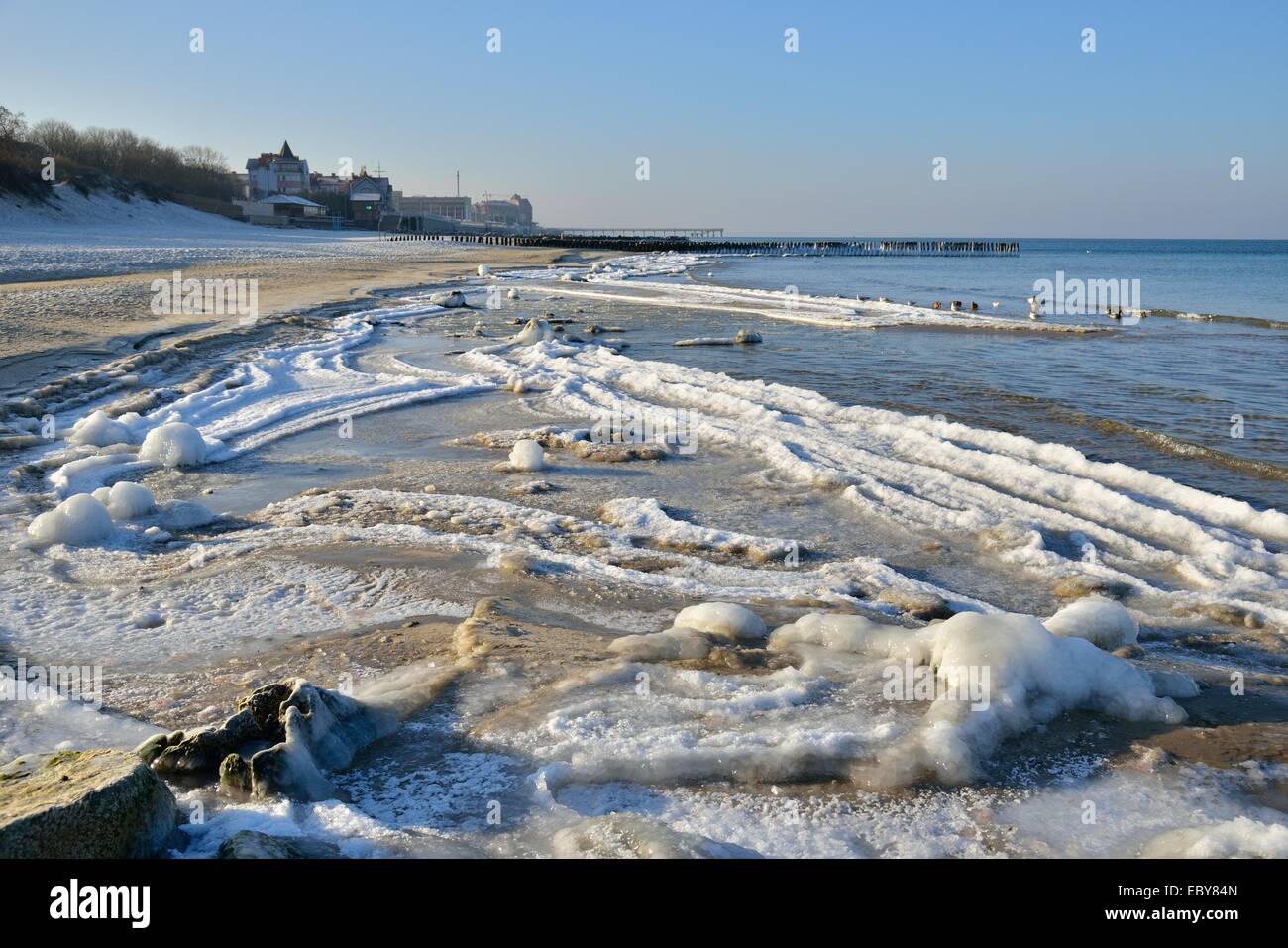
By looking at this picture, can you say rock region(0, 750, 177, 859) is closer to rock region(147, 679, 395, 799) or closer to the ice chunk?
rock region(147, 679, 395, 799)

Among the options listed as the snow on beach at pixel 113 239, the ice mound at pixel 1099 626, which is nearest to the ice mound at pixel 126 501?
the ice mound at pixel 1099 626

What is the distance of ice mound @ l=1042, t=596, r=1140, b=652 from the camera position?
15.2ft

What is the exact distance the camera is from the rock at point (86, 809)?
2.55m

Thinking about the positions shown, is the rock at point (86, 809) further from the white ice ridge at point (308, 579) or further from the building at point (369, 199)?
the building at point (369, 199)

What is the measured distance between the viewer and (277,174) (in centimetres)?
12175

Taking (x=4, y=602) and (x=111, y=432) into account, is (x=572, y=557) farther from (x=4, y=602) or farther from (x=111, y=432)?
(x=111, y=432)

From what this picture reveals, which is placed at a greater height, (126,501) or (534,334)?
(534,334)

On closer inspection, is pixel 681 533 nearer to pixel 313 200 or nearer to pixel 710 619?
pixel 710 619

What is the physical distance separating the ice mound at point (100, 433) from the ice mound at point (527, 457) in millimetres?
3825

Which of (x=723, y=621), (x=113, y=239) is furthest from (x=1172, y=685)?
(x=113, y=239)

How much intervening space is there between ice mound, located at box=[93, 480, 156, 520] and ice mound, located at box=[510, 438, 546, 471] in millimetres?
2969

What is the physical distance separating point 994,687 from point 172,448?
730 centimetres
